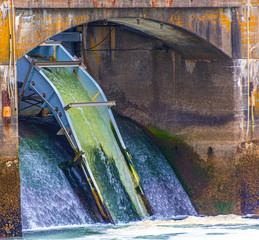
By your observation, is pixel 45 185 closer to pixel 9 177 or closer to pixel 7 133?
pixel 9 177

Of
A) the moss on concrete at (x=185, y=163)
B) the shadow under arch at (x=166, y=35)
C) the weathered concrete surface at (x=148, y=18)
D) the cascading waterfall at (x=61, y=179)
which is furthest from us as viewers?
the moss on concrete at (x=185, y=163)

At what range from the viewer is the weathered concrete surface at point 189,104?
18.3 meters

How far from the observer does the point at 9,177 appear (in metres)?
15.2

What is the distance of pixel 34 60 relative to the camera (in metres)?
18.2

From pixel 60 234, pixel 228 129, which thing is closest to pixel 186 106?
pixel 228 129

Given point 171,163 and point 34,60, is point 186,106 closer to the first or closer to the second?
point 171,163

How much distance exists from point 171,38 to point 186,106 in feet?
6.25

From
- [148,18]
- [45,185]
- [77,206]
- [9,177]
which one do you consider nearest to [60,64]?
[148,18]

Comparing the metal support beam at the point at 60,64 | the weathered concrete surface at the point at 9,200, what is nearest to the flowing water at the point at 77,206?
the weathered concrete surface at the point at 9,200

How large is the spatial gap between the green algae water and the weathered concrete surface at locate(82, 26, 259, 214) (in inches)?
76.4

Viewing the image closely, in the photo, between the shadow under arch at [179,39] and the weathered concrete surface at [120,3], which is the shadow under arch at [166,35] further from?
the weathered concrete surface at [120,3]

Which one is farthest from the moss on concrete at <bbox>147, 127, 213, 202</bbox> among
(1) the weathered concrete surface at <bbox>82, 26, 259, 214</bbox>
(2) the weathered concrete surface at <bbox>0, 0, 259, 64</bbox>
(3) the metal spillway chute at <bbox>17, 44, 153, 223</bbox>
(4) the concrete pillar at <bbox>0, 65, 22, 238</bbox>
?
(4) the concrete pillar at <bbox>0, 65, 22, 238</bbox>

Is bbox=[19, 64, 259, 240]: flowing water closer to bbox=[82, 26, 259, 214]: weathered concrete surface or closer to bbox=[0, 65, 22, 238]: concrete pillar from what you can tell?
bbox=[0, 65, 22, 238]: concrete pillar

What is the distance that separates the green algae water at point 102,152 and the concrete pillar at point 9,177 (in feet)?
8.66
